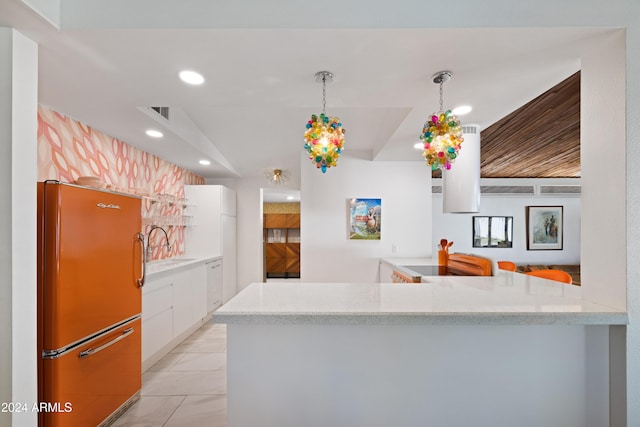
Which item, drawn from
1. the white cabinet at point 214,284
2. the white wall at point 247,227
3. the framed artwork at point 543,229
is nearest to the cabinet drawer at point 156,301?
the white cabinet at point 214,284

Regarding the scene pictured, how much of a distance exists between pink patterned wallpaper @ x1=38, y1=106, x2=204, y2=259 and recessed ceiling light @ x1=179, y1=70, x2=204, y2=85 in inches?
52.9

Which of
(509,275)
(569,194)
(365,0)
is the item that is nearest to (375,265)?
(509,275)

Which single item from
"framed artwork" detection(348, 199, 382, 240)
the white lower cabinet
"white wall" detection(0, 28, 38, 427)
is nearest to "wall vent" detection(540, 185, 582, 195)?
"framed artwork" detection(348, 199, 382, 240)

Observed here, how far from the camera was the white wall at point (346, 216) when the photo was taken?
13.9ft

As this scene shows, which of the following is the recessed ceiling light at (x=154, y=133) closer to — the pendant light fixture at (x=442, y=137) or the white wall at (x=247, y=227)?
the pendant light fixture at (x=442, y=137)

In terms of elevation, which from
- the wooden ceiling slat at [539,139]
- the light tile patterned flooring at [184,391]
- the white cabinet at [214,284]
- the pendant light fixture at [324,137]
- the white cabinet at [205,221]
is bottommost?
the light tile patterned flooring at [184,391]

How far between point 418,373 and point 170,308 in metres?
2.68

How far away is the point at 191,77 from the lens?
1.82 metres

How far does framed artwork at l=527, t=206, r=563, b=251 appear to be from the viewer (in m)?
7.29

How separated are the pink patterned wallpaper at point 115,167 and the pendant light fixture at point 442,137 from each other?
2640 millimetres

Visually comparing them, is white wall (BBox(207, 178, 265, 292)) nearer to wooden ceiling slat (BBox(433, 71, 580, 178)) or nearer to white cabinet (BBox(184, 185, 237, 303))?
white cabinet (BBox(184, 185, 237, 303))

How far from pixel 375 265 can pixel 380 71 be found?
2.93m

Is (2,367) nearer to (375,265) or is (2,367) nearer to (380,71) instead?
(380,71)

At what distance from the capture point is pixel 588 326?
1538 mm
